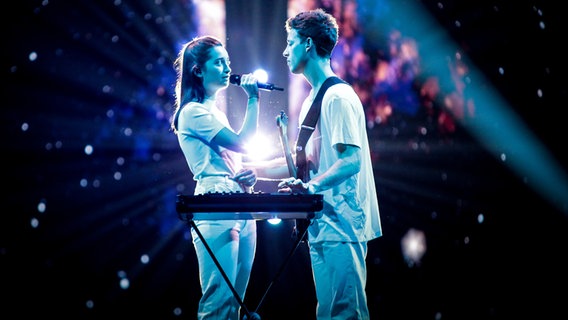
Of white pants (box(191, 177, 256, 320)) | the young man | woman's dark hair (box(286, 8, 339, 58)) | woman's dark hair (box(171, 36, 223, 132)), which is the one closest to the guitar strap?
the young man

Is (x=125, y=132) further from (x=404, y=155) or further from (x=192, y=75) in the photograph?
(x=404, y=155)

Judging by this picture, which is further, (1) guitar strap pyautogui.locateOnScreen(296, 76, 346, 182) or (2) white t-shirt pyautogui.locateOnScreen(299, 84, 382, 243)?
(1) guitar strap pyautogui.locateOnScreen(296, 76, 346, 182)

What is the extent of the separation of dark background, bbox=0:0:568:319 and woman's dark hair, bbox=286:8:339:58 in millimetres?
764

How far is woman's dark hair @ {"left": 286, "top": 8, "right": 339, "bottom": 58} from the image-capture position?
2.02 metres

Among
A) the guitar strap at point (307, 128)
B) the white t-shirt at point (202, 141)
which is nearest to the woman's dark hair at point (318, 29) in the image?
the guitar strap at point (307, 128)

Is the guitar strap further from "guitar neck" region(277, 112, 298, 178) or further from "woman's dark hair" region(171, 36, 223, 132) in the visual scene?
"woman's dark hair" region(171, 36, 223, 132)

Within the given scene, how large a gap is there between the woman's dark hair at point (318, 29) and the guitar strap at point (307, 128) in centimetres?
17

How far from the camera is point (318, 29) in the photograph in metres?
2.02

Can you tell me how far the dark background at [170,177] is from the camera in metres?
2.95

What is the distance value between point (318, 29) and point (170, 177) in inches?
60.8

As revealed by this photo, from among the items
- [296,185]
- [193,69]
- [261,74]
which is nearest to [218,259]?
[296,185]

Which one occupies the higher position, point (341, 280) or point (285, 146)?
point (285, 146)

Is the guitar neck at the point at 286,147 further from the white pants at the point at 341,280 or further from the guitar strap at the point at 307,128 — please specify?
the white pants at the point at 341,280

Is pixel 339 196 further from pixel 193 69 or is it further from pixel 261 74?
pixel 261 74
